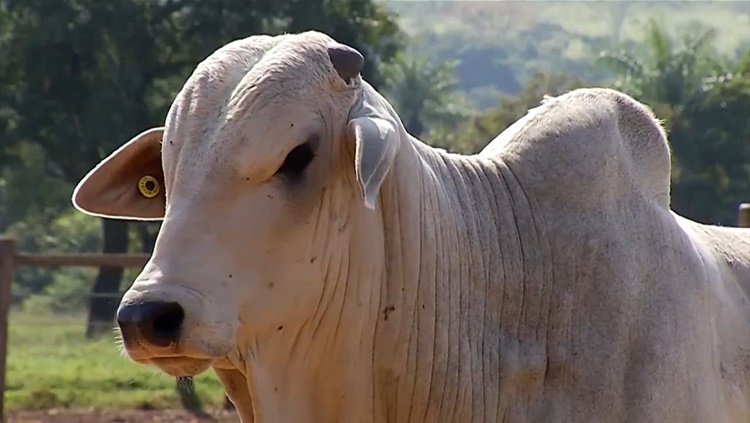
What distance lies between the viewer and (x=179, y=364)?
3.26 m

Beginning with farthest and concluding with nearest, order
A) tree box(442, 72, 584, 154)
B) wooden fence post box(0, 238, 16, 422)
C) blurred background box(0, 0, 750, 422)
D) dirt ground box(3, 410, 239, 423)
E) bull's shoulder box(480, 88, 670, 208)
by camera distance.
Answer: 1. tree box(442, 72, 584, 154)
2. blurred background box(0, 0, 750, 422)
3. dirt ground box(3, 410, 239, 423)
4. wooden fence post box(0, 238, 16, 422)
5. bull's shoulder box(480, 88, 670, 208)

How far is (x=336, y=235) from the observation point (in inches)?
137

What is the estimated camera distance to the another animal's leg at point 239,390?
142 inches

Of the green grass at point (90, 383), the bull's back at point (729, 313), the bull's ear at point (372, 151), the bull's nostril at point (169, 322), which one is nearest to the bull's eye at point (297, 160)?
the bull's ear at point (372, 151)

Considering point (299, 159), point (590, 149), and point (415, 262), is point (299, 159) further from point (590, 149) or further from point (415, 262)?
point (590, 149)

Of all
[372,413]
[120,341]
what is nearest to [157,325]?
[120,341]

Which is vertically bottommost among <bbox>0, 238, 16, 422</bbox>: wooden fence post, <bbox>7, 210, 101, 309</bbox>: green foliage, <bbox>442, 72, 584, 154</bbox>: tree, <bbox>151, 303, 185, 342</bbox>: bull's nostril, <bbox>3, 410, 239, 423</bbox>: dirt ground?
<bbox>7, 210, 101, 309</bbox>: green foliage

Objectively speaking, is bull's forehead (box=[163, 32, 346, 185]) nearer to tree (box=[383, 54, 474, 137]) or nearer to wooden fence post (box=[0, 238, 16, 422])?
wooden fence post (box=[0, 238, 16, 422])

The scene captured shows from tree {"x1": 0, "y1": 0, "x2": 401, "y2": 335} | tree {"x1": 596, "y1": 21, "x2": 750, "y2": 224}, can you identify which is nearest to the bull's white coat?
tree {"x1": 0, "y1": 0, "x2": 401, "y2": 335}

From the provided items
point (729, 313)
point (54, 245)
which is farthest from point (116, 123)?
point (729, 313)

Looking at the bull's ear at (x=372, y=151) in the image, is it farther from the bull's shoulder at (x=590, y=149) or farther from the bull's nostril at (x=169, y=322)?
the bull's shoulder at (x=590, y=149)

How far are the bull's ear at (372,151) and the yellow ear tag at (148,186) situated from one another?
0.70m

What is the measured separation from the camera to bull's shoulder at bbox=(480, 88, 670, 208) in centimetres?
406

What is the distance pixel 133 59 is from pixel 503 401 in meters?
27.2
